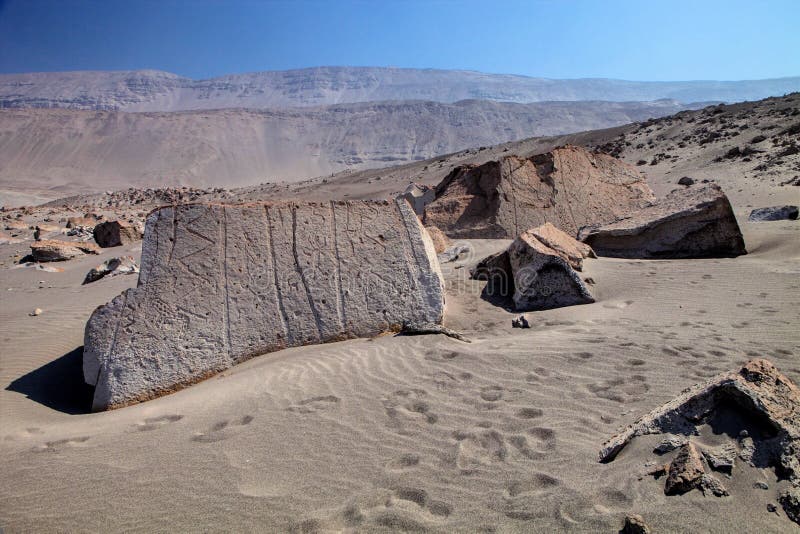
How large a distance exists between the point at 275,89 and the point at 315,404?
543 feet

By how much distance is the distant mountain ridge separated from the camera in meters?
124

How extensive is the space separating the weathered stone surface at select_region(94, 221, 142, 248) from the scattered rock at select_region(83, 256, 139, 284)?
13.9ft

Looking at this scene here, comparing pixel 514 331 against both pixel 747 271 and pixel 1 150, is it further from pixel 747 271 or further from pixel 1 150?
pixel 1 150

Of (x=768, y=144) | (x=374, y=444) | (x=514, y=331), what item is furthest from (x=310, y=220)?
(x=768, y=144)

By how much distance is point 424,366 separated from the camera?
337 centimetres

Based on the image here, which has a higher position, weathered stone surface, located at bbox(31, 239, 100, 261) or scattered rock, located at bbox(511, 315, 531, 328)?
weathered stone surface, located at bbox(31, 239, 100, 261)

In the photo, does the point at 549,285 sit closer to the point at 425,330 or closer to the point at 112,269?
the point at 425,330

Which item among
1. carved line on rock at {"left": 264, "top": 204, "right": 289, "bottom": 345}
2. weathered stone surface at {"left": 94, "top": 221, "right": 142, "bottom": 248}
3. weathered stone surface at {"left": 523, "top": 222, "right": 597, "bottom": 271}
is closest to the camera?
carved line on rock at {"left": 264, "top": 204, "right": 289, "bottom": 345}

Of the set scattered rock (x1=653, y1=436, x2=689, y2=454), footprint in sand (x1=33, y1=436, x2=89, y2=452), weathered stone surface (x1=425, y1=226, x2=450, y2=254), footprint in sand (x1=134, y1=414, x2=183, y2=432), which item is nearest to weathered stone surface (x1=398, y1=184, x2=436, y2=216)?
weathered stone surface (x1=425, y1=226, x2=450, y2=254)

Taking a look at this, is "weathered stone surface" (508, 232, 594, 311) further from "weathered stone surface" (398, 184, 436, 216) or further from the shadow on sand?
"weathered stone surface" (398, 184, 436, 216)

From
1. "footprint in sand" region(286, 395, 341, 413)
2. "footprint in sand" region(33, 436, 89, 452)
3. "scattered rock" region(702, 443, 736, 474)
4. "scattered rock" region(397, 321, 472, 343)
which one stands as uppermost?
"scattered rock" region(702, 443, 736, 474)

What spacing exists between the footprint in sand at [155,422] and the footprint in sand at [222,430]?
33 centimetres

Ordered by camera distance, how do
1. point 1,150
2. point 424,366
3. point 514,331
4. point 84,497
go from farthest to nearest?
point 1,150 → point 514,331 → point 424,366 → point 84,497

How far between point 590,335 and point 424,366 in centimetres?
142
